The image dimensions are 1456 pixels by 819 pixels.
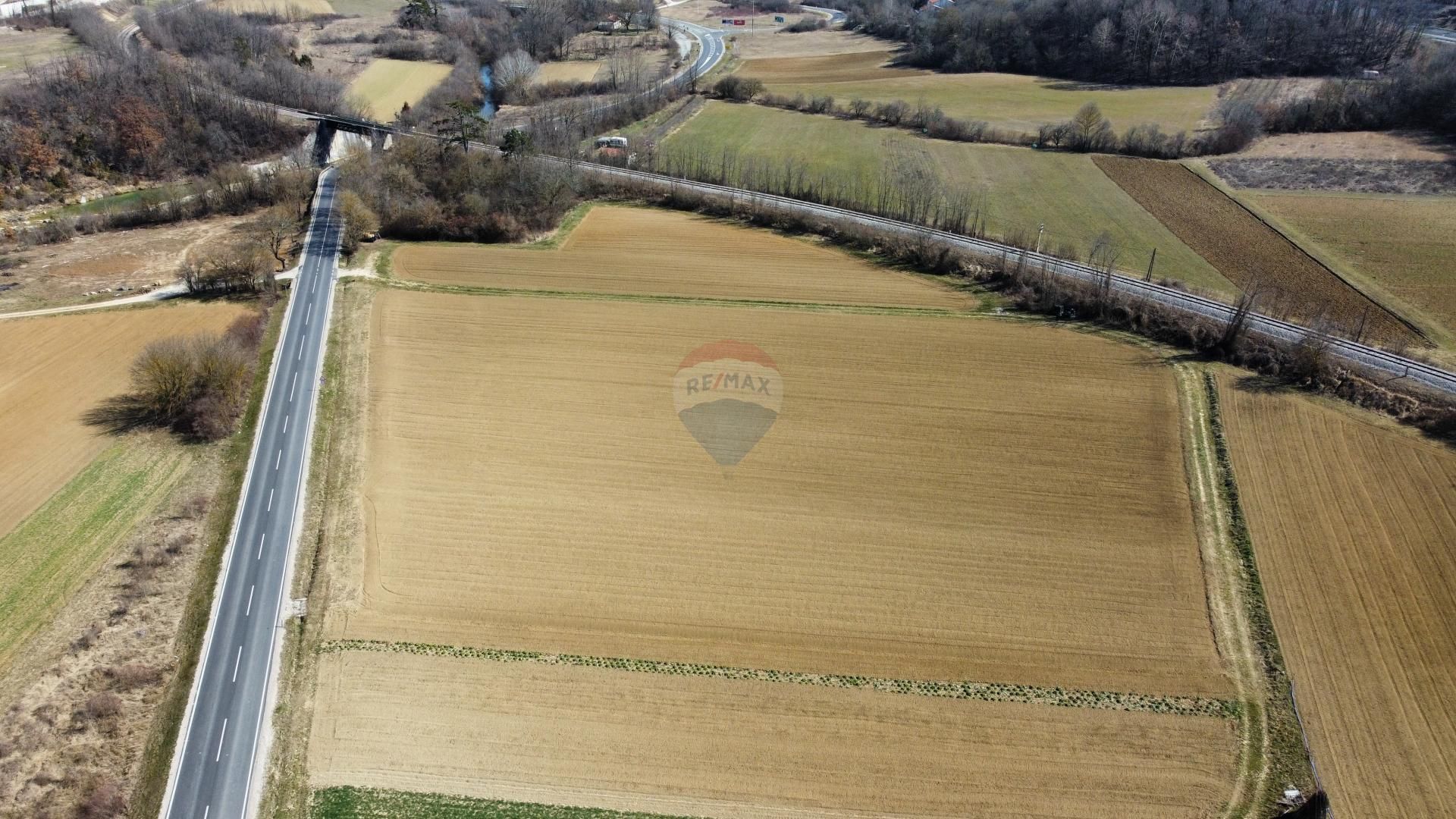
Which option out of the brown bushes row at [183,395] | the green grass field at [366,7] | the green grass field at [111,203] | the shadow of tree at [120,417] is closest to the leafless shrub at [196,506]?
the brown bushes row at [183,395]

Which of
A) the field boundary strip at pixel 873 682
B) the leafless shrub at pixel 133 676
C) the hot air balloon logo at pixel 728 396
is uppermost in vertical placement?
Result: the hot air balloon logo at pixel 728 396

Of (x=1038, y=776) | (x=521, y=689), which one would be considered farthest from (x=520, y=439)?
(x=1038, y=776)

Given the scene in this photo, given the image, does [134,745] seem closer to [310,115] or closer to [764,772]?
[764,772]

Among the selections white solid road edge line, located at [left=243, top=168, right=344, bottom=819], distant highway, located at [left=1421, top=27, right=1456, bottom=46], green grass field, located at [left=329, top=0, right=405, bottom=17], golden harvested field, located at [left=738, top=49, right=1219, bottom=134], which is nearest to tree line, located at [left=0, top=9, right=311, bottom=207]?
white solid road edge line, located at [left=243, top=168, right=344, bottom=819]

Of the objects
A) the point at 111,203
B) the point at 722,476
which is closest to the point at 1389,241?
the point at 722,476

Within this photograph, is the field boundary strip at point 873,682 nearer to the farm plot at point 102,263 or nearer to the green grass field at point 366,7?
the farm plot at point 102,263
